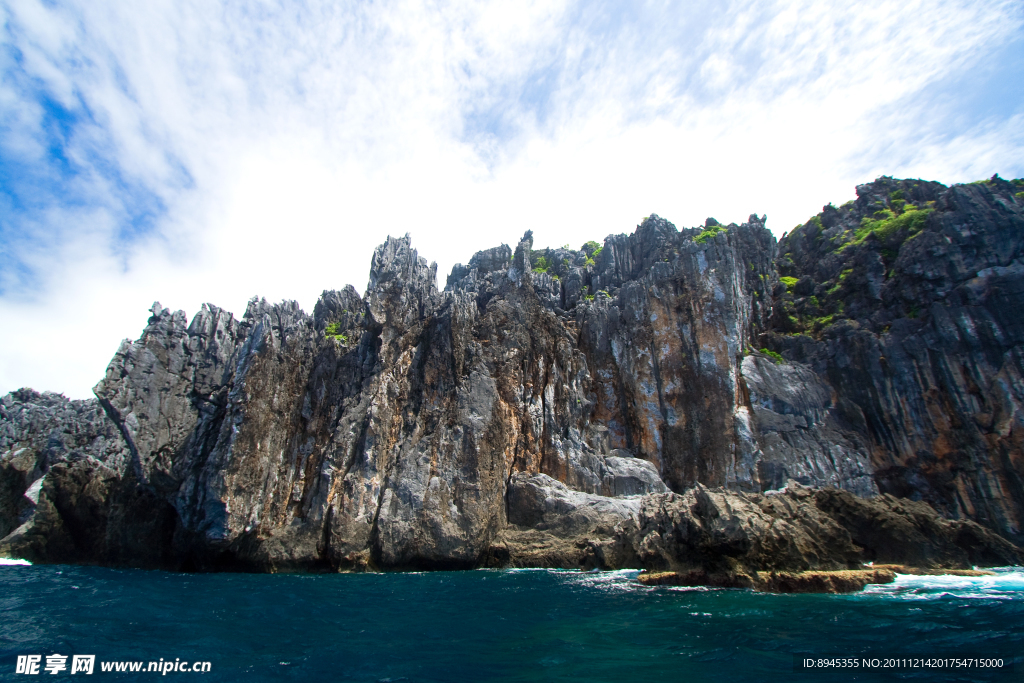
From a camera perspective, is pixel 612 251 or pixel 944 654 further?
pixel 612 251

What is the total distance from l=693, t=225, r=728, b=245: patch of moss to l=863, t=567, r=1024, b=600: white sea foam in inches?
1416

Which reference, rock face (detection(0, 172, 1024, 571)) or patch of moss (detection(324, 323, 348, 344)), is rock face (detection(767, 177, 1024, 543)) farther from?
patch of moss (detection(324, 323, 348, 344))

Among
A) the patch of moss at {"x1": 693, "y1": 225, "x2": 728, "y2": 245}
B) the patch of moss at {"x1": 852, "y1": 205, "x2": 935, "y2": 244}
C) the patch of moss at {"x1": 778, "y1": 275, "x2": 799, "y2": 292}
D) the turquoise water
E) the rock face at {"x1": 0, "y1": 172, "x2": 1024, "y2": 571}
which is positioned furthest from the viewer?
the patch of moss at {"x1": 778, "y1": 275, "x2": 799, "y2": 292}

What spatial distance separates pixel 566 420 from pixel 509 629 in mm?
31481

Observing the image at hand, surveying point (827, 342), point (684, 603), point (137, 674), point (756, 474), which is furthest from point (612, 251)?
point (137, 674)

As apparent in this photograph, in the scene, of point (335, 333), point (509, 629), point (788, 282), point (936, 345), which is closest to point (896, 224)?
point (788, 282)

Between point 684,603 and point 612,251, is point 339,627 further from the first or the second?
point 612,251

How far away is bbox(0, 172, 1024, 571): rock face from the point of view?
37344 mm

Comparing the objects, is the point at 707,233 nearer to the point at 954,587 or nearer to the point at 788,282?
the point at 788,282

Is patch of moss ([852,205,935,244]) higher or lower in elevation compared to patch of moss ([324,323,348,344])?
higher

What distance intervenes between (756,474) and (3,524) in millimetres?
72977

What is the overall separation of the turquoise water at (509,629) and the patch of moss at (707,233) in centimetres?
3691

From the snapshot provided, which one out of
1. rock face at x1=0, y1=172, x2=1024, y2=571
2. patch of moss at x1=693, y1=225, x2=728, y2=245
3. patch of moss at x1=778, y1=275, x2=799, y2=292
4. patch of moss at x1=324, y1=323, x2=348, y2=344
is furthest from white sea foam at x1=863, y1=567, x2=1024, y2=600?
patch of moss at x1=324, y1=323, x2=348, y2=344

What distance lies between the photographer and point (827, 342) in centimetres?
5147
